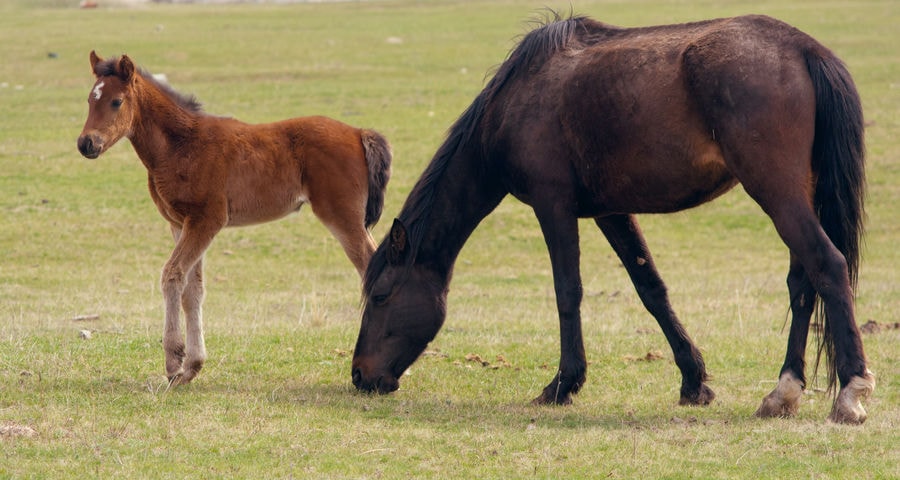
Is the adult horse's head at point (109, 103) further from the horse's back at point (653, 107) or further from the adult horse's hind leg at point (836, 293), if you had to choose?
the adult horse's hind leg at point (836, 293)

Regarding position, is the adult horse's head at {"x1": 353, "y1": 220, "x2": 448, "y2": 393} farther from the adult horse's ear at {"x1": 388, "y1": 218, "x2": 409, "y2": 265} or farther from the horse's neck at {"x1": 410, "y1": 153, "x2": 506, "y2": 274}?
the horse's neck at {"x1": 410, "y1": 153, "x2": 506, "y2": 274}

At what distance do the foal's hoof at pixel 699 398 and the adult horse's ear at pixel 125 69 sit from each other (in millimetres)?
4841

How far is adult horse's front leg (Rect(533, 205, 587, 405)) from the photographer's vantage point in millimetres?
7898

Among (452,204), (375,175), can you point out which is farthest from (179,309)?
(452,204)

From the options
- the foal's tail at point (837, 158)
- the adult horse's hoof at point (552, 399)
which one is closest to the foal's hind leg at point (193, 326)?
the adult horse's hoof at point (552, 399)

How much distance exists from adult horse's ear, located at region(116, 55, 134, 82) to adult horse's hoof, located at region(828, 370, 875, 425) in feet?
18.3

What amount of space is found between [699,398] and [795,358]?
88 cm

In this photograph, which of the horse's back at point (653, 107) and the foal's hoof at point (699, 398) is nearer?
the horse's back at point (653, 107)

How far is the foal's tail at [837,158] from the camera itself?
23.0ft

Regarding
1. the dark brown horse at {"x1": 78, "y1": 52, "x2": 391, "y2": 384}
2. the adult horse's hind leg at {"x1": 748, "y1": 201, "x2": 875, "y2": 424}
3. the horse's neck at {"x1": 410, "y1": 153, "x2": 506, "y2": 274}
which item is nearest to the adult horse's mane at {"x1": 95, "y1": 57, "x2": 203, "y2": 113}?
the dark brown horse at {"x1": 78, "y1": 52, "x2": 391, "y2": 384}

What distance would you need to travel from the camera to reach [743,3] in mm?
48938

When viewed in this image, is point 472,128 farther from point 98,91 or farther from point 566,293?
point 98,91

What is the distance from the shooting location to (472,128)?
326 inches

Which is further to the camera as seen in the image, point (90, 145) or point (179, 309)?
point (179, 309)
